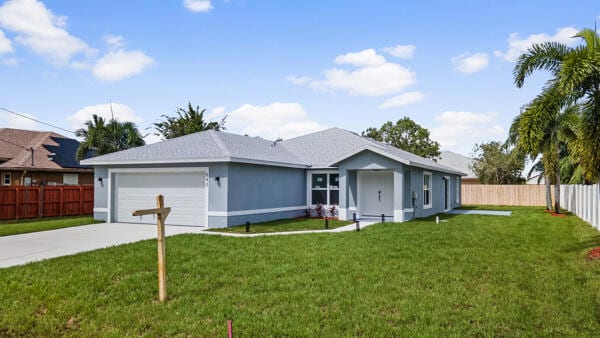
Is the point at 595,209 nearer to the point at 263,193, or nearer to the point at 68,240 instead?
the point at 263,193

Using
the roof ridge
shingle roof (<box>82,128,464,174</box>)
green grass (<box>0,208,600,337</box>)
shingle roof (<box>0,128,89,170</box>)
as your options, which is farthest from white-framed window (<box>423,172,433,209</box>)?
shingle roof (<box>0,128,89,170</box>)

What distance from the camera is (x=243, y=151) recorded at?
16859 mm

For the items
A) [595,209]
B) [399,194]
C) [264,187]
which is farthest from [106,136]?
[595,209]

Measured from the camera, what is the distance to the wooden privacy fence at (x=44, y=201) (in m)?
18.3

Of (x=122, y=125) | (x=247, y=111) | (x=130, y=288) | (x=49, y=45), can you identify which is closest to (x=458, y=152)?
(x=247, y=111)

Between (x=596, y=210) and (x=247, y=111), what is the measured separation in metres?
35.6

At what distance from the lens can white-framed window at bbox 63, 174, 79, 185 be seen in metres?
27.4

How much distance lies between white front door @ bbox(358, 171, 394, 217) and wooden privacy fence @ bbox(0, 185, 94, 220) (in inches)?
565

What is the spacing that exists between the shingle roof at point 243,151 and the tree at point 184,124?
13311 millimetres

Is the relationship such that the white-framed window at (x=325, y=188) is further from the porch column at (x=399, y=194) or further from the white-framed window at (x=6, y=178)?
the white-framed window at (x=6, y=178)

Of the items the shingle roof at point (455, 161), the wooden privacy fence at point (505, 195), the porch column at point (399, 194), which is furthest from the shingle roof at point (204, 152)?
the shingle roof at point (455, 161)

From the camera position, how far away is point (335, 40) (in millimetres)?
17781

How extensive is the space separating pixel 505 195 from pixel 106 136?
29.6 m

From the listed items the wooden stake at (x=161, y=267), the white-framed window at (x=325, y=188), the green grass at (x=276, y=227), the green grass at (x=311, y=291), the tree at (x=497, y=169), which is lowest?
the green grass at (x=311, y=291)
